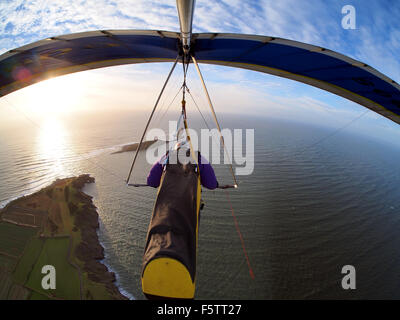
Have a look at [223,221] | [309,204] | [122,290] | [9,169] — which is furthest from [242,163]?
[9,169]

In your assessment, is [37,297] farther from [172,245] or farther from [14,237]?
[172,245]

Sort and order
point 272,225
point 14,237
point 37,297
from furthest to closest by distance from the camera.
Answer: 1. point 272,225
2. point 14,237
3. point 37,297

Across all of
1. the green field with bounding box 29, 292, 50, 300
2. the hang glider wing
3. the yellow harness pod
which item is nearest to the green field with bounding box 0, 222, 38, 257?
the green field with bounding box 29, 292, 50, 300

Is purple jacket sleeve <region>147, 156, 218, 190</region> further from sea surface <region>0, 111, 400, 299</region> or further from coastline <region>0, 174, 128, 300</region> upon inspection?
sea surface <region>0, 111, 400, 299</region>

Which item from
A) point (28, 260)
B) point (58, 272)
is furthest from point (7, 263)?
point (58, 272)

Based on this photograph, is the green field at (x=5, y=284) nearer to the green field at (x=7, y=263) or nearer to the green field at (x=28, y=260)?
the green field at (x=28, y=260)

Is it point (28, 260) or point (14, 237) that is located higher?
point (14, 237)
